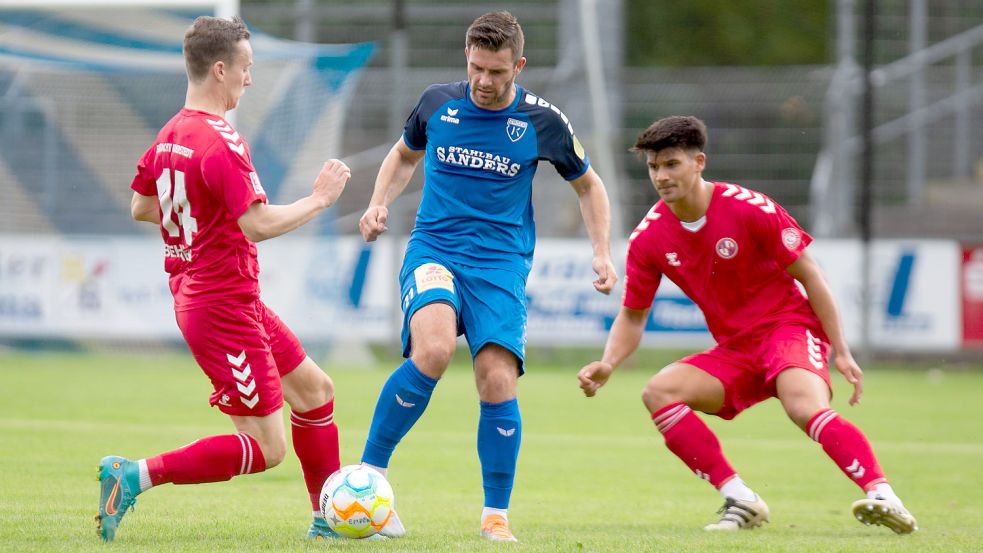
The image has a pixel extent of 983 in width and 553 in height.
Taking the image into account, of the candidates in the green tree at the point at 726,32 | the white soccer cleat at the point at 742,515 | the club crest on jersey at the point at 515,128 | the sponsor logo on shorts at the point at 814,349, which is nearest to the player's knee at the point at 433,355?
the club crest on jersey at the point at 515,128

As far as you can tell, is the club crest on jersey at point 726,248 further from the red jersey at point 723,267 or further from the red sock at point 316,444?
the red sock at point 316,444

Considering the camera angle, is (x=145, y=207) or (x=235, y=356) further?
(x=145, y=207)

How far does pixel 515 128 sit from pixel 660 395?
1.52 m

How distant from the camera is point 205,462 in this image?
5.22m

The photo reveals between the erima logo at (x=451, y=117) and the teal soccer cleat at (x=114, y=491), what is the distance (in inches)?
77.8

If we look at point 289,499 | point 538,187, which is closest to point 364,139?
point 538,187

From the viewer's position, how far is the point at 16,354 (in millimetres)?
16625

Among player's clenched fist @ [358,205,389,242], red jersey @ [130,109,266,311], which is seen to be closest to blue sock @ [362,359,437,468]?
player's clenched fist @ [358,205,389,242]

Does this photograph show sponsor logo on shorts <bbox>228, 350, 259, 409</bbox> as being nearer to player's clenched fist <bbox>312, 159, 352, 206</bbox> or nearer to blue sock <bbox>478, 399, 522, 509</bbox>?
player's clenched fist <bbox>312, 159, 352, 206</bbox>

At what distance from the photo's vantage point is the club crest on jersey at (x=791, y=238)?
6211 millimetres

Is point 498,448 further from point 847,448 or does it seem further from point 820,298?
point 820,298

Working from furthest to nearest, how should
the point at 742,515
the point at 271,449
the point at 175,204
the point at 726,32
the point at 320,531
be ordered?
the point at 726,32
the point at 742,515
the point at 320,531
the point at 271,449
the point at 175,204

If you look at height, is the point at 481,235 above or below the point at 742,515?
above

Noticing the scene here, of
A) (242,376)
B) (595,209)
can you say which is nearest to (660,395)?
(595,209)
